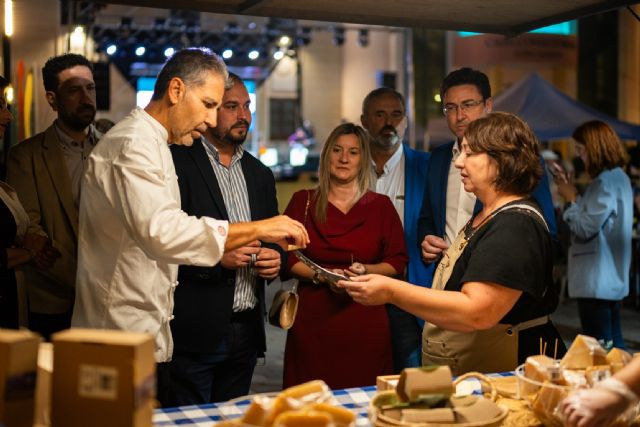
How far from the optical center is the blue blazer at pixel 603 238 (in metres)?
5.78

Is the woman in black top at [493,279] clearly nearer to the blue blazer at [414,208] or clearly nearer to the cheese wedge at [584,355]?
the cheese wedge at [584,355]

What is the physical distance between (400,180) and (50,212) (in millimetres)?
1766

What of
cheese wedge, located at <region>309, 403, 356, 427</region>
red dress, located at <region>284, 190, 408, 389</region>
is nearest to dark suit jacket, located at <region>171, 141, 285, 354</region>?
red dress, located at <region>284, 190, 408, 389</region>

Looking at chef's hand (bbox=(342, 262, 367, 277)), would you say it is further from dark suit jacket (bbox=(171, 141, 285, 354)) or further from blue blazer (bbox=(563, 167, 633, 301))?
blue blazer (bbox=(563, 167, 633, 301))

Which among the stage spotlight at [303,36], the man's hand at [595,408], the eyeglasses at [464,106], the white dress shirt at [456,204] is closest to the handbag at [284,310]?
the white dress shirt at [456,204]

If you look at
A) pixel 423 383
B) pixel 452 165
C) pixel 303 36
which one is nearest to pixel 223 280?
pixel 452 165

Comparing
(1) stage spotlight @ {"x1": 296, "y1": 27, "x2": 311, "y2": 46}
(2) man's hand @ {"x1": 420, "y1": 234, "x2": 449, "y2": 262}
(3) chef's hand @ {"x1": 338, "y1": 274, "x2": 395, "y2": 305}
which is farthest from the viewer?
(1) stage spotlight @ {"x1": 296, "y1": 27, "x2": 311, "y2": 46}

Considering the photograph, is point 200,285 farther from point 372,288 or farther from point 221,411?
point 221,411

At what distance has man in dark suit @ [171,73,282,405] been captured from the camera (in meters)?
3.40

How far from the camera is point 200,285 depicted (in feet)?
11.2

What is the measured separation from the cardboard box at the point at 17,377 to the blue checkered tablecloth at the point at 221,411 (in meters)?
0.51

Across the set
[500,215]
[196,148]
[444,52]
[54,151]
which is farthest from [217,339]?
[444,52]

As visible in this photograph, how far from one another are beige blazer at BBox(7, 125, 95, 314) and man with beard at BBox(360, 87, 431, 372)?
144 cm

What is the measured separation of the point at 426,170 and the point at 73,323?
2.13m
